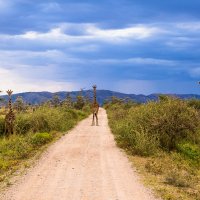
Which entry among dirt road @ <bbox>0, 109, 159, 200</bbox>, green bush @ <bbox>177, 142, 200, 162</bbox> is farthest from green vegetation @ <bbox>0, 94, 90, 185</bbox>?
green bush @ <bbox>177, 142, 200, 162</bbox>

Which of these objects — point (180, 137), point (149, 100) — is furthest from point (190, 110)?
point (149, 100)

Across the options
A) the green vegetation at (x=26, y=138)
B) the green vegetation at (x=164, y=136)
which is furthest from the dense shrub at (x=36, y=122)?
the green vegetation at (x=164, y=136)

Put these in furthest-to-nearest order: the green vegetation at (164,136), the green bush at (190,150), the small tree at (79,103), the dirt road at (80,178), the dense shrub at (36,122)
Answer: the small tree at (79,103), the dense shrub at (36,122), the green bush at (190,150), the green vegetation at (164,136), the dirt road at (80,178)

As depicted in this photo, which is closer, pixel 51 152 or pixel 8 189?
pixel 8 189

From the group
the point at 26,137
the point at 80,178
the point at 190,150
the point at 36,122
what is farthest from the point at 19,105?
the point at 80,178

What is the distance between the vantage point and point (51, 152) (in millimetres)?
21141

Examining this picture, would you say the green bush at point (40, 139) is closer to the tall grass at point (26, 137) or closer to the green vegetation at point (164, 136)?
the tall grass at point (26, 137)

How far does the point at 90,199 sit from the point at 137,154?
30.6 feet

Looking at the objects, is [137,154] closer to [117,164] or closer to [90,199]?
[117,164]

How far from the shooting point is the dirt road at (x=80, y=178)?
12.0 metres

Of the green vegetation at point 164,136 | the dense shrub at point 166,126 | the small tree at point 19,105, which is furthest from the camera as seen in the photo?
the small tree at point 19,105

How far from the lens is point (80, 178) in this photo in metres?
14.5

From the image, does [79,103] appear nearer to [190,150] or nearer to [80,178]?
[190,150]

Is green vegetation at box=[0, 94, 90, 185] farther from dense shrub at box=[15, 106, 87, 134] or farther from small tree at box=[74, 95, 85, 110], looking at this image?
small tree at box=[74, 95, 85, 110]
